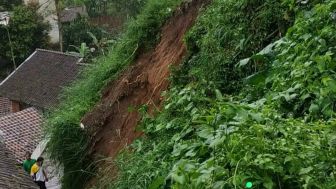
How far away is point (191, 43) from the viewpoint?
6051 mm

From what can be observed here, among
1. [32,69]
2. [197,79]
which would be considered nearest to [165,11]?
[197,79]

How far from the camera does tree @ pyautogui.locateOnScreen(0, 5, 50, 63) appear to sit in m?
27.8

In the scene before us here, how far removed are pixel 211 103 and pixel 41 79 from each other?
2003cm

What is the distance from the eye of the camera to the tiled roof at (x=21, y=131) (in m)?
15.2

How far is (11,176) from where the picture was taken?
24.2 feet

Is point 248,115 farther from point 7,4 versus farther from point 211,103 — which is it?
point 7,4

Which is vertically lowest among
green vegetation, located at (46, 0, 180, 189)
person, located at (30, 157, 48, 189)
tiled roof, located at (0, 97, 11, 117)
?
tiled roof, located at (0, 97, 11, 117)

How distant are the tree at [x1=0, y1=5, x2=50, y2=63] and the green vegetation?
20.0 metres

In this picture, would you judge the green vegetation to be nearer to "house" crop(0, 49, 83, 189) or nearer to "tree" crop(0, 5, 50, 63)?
"house" crop(0, 49, 83, 189)

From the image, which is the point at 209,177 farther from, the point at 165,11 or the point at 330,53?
the point at 165,11

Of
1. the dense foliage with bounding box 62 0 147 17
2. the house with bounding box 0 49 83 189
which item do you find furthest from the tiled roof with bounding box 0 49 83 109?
the dense foliage with bounding box 62 0 147 17

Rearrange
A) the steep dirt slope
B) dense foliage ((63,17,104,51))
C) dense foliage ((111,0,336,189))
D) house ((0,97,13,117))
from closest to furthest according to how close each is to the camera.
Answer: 1. dense foliage ((111,0,336,189))
2. the steep dirt slope
3. house ((0,97,13,117))
4. dense foliage ((63,17,104,51))

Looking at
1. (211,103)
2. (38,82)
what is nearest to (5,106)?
(38,82)

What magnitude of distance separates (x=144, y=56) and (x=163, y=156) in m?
4.03
